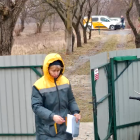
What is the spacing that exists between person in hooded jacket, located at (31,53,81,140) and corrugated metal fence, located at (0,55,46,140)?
177cm

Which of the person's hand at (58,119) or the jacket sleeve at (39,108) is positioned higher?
the jacket sleeve at (39,108)

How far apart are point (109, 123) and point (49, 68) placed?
2.40 meters

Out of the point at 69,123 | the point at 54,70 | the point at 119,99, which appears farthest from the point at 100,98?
the point at 54,70

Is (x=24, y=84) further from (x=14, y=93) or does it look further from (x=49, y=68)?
(x=49, y=68)

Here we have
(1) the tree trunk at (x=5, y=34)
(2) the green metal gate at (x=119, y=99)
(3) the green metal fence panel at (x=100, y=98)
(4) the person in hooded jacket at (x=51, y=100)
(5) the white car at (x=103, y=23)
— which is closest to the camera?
(4) the person in hooded jacket at (x=51, y=100)

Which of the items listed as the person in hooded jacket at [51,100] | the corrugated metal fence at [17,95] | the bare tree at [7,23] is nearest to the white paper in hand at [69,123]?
the person in hooded jacket at [51,100]

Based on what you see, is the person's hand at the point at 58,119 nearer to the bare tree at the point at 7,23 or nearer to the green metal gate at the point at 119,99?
the green metal gate at the point at 119,99

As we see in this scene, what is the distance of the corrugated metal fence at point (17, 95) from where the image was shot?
18.5 feet

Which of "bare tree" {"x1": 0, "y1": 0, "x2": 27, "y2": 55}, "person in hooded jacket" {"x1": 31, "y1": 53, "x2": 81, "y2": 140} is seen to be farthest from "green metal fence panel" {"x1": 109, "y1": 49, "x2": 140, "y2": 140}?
"bare tree" {"x1": 0, "y1": 0, "x2": 27, "y2": 55}

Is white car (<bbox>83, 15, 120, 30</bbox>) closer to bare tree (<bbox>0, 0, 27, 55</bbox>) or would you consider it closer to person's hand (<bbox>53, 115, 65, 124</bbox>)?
bare tree (<bbox>0, 0, 27, 55</bbox>)

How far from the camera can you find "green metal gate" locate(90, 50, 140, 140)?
5467mm

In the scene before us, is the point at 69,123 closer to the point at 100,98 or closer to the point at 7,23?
the point at 100,98

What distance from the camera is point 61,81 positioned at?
153 inches

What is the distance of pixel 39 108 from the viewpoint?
145 inches
